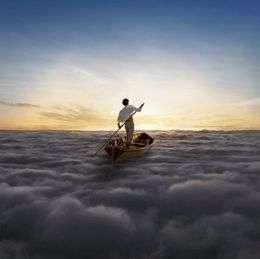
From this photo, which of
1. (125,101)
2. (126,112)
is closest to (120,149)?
(126,112)

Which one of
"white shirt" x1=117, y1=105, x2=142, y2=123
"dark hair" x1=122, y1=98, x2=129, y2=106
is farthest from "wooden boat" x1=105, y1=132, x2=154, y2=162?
"dark hair" x1=122, y1=98, x2=129, y2=106

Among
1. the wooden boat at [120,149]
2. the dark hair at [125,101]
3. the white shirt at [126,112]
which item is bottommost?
the wooden boat at [120,149]

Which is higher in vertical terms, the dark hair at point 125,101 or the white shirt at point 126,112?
the dark hair at point 125,101

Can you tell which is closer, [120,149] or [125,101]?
[120,149]

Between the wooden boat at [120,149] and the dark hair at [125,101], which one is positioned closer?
the wooden boat at [120,149]

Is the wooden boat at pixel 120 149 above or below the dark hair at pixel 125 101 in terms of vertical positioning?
below

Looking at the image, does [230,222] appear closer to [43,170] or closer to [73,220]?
[73,220]

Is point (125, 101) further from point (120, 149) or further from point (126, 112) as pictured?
point (120, 149)

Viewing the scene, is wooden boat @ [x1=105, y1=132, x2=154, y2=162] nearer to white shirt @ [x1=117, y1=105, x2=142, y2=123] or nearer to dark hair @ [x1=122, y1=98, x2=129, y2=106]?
white shirt @ [x1=117, y1=105, x2=142, y2=123]

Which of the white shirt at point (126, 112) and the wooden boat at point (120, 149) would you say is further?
the white shirt at point (126, 112)

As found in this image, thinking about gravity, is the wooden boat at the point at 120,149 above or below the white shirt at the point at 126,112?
below

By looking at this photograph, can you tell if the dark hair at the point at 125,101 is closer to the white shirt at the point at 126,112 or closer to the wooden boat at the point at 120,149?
the white shirt at the point at 126,112

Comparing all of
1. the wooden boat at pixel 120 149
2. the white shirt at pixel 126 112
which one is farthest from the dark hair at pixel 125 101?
the wooden boat at pixel 120 149

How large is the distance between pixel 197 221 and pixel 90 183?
278 inches
